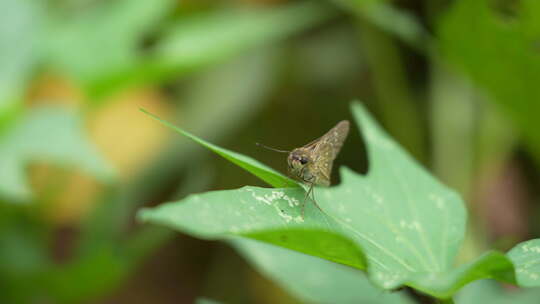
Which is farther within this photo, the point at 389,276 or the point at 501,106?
the point at 501,106

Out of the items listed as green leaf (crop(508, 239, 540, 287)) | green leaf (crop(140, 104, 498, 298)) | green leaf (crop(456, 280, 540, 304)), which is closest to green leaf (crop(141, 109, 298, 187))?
green leaf (crop(140, 104, 498, 298))

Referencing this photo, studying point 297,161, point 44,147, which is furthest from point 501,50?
point 44,147

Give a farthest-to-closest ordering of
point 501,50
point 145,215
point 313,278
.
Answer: point 501,50
point 313,278
point 145,215

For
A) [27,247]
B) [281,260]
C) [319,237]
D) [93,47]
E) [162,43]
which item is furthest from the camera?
[162,43]

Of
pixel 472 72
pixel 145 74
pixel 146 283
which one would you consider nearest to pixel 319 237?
pixel 472 72

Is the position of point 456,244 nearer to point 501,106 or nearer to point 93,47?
point 501,106

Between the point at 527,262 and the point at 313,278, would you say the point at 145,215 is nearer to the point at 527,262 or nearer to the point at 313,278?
the point at 527,262

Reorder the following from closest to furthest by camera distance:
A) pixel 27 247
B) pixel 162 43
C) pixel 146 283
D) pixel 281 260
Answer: pixel 281 260, pixel 27 247, pixel 162 43, pixel 146 283
